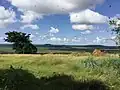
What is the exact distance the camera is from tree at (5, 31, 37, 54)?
358 feet

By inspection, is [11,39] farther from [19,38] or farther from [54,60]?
[54,60]

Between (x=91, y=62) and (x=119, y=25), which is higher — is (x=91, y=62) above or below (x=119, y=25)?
below

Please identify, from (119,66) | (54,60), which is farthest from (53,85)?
(54,60)

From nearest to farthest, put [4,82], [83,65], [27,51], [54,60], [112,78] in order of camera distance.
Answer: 1. [4,82]
2. [112,78]
3. [83,65]
4. [54,60]
5. [27,51]

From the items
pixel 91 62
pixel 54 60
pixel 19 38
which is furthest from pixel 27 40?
pixel 91 62

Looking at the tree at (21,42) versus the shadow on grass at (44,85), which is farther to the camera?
the tree at (21,42)

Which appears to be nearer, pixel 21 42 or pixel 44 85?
pixel 44 85

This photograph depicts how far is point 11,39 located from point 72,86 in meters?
90.1

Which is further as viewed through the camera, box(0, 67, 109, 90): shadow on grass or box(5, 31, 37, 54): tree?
box(5, 31, 37, 54): tree

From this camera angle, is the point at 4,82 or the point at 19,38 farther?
the point at 19,38

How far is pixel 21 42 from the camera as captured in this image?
112000 millimetres

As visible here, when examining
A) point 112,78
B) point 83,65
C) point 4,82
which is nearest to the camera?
point 4,82

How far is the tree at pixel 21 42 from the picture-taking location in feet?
358

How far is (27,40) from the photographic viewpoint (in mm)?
114562
